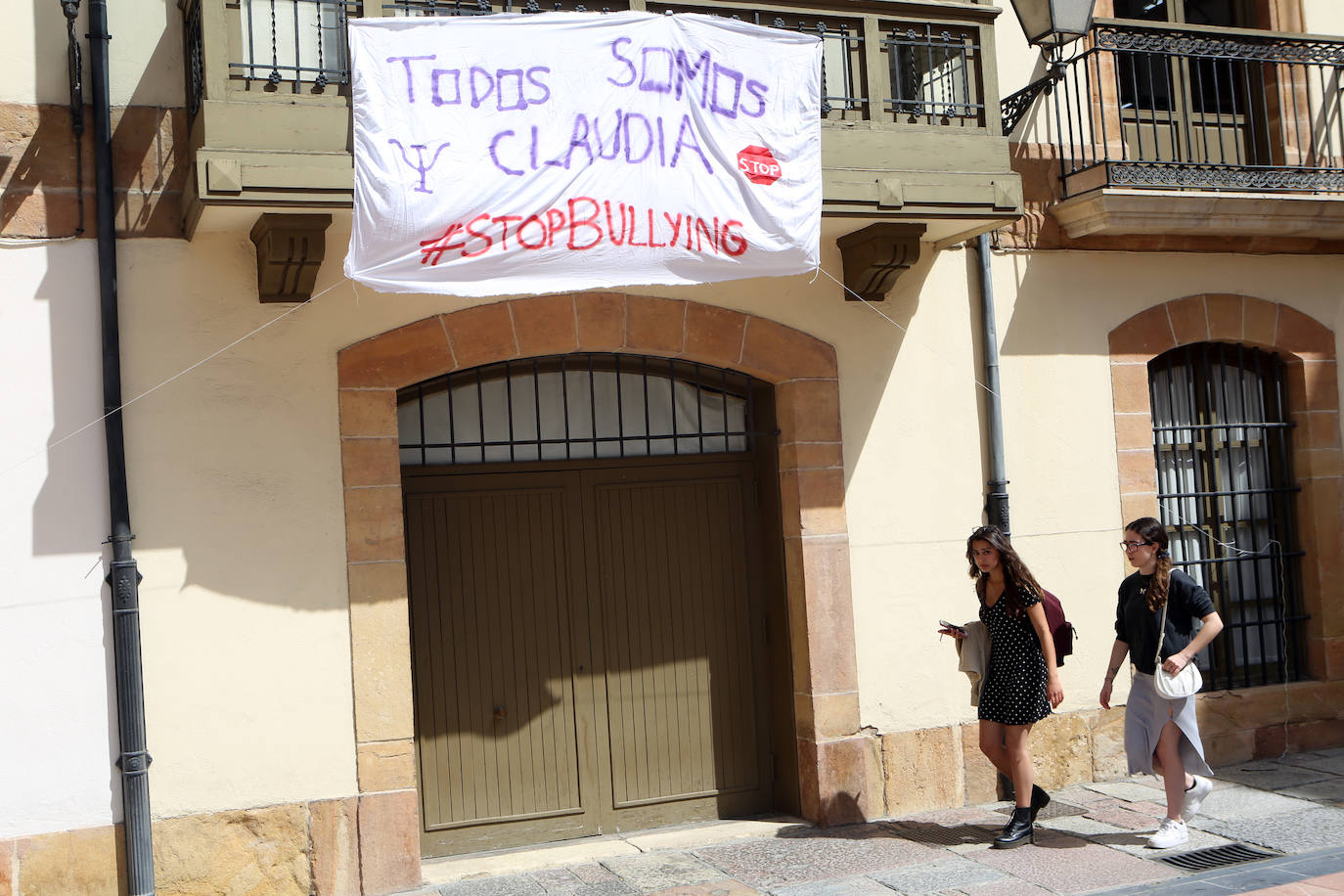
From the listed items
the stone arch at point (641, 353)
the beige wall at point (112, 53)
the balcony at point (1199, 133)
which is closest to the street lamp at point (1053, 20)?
the balcony at point (1199, 133)

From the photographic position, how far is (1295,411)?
29.4 feet

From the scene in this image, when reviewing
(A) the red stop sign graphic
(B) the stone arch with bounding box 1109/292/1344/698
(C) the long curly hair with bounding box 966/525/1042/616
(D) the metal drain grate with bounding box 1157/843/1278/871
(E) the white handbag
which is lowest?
(D) the metal drain grate with bounding box 1157/843/1278/871

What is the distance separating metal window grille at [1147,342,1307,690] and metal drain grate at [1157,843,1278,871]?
225cm

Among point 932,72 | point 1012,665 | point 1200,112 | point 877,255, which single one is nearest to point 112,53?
point 877,255

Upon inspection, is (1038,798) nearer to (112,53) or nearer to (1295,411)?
(1295,411)

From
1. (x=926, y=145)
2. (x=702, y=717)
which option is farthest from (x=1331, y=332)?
(x=702, y=717)

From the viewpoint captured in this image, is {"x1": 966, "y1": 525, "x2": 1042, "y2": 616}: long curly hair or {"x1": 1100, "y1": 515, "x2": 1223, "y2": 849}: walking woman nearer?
{"x1": 1100, "y1": 515, "x2": 1223, "y2": 849}: walking woman

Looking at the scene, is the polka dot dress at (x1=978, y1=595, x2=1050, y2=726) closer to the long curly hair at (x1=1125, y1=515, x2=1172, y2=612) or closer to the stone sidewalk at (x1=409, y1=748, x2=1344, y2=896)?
the long curly hair at (x1=1125, y1=515, x2=1172, y2=612)

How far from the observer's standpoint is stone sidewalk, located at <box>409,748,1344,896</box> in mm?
6195

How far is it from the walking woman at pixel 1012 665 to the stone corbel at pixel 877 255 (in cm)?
169

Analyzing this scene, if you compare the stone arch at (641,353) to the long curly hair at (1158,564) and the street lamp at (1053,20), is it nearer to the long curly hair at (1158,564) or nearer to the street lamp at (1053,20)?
the long curly hair at (1158,564)

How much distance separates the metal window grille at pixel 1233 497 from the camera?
8.74 meters

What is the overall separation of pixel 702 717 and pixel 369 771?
2.05 metres

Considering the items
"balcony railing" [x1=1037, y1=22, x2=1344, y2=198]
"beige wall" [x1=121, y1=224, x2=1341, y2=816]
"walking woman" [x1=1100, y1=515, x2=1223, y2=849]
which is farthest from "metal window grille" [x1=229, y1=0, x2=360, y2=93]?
"walking woman" [x1=1100, y1=515, x2=1223, y2=849]
